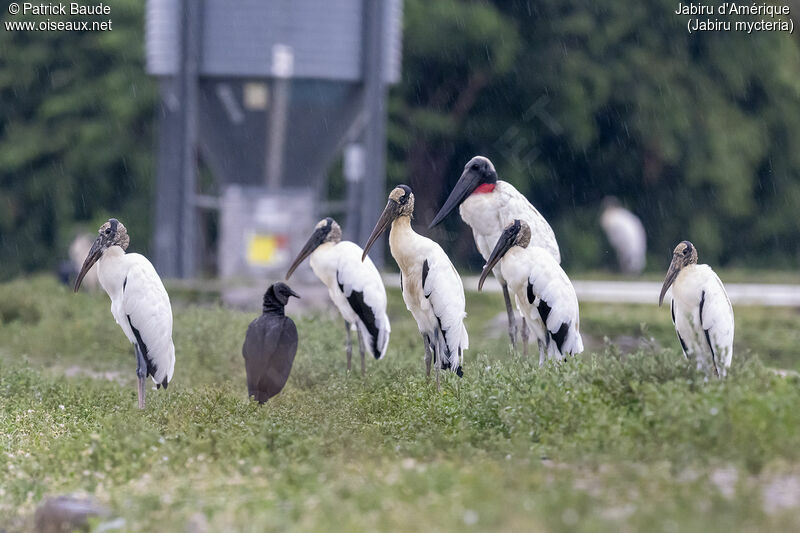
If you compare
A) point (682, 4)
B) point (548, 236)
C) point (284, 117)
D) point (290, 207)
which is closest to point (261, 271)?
point (290, 207)

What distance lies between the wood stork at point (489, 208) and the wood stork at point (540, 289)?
22.9 inches

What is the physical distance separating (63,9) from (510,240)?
1779 cm

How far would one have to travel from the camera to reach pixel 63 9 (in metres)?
25.4

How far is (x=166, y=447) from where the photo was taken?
734 centimetres

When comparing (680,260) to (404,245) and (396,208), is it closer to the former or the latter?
(404,245)

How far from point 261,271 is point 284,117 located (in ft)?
7.69

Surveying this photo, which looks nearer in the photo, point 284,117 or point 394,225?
point 394,225

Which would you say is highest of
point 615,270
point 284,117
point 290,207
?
point 284,117

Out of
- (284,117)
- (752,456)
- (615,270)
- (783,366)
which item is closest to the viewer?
(752,456)

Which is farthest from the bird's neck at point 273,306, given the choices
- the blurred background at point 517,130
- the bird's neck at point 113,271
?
the blurred background at point 517,130

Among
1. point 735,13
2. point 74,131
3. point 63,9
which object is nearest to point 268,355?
point 63,9

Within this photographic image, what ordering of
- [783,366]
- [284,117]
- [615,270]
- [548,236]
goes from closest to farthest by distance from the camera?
[548,236]
[783,366]
[284,117]
[615,270]

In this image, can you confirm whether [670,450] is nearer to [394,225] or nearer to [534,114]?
[394,225]

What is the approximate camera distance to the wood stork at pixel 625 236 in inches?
1024
